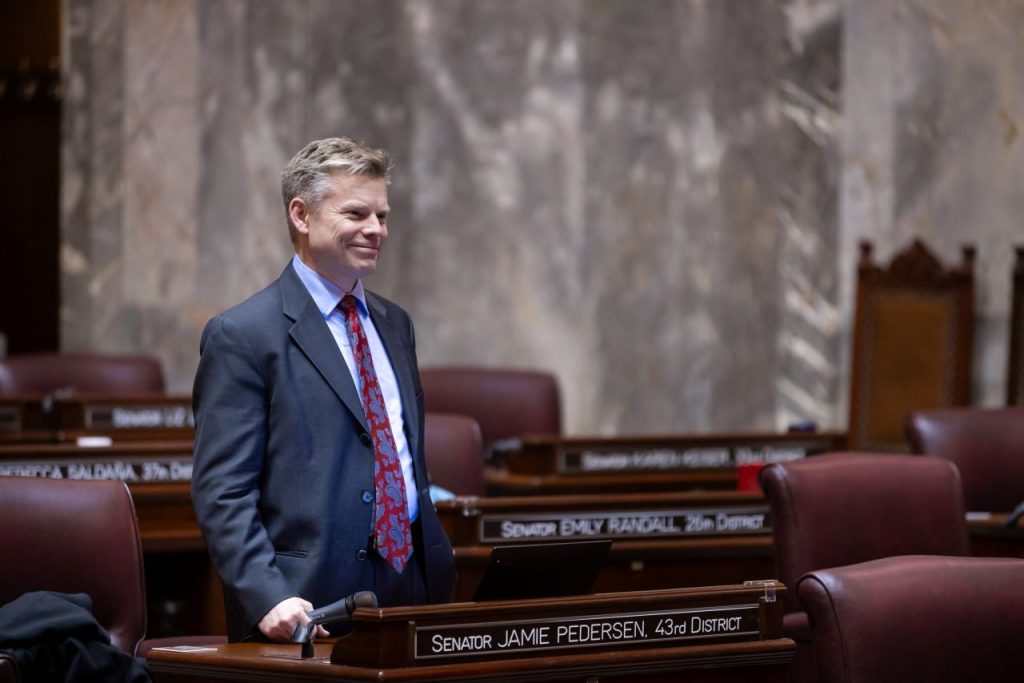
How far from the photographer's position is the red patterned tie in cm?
303

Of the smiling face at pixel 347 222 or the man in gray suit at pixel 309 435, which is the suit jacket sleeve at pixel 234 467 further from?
the smiling face at pixel 347 222

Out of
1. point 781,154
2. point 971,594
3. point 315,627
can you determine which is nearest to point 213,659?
point 315,627

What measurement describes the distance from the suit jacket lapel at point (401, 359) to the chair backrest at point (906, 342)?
4.64 meters

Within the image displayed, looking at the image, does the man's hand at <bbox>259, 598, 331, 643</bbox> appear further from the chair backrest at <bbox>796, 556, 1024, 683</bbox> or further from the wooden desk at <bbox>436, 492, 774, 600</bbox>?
the wooden desk at <bbox>436, 492, 774, 600</bbox>

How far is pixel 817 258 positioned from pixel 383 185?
18.5 feet

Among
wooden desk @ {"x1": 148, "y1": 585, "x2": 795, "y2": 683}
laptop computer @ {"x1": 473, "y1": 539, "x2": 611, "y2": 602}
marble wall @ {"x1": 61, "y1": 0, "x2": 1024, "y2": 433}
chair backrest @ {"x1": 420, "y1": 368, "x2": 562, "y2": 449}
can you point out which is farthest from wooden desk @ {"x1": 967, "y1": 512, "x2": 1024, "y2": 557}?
marble wall @ {"x1": 61, "y1": 0, "x2": 1024, "y2": 433}

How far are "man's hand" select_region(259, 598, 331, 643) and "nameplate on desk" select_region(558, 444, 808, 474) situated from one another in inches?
105

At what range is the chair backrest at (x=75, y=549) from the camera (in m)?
3.46

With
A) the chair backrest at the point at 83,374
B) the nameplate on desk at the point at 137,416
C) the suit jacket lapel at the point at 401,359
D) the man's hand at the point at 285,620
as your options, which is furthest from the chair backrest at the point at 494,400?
the man's hand at the point at 285,620

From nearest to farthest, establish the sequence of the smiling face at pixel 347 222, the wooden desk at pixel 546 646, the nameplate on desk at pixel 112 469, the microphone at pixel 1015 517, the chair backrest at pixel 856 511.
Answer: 1. the wooden desk at pixel 546 646
2. the smiling face at pixel 347 222
3. the chair backrest at pixel 856 511
4. the nameplate on desk at pixel 112 469
5. the microphone at pixel 1015 517

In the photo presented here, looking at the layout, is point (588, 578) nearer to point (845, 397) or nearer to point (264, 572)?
point (264, 572)

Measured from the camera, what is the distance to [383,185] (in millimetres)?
3059

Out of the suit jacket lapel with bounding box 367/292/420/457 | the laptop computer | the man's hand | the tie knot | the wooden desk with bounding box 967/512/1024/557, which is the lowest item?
the wooden desk with bounding box 967/512/1024/557

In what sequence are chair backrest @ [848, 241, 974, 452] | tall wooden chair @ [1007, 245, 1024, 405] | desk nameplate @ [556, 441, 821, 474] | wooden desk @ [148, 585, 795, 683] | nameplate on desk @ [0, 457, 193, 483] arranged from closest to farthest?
wooden desk @ [148, 585, 795, 683], nameplate on desk @ [0, 457, 193, 483], desk nameplate @ [556, 441, 821, 474], tall wooden chair @ [1007, 245, 1024, 405], chair backrest @ [848, 241, 974, 452]
